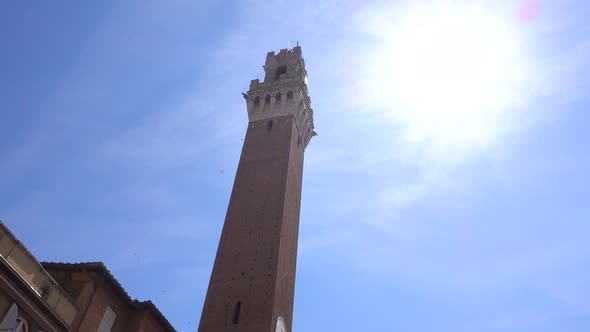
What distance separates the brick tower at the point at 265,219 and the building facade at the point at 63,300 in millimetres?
4667

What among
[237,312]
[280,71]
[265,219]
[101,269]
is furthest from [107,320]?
[280,71]

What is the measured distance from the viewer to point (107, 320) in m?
15.9

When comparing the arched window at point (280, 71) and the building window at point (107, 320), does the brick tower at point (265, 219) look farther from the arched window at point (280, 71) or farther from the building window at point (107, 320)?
the building window at point (107, 320)

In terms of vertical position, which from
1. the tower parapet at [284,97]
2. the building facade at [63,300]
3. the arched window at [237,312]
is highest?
the tower parapet at [284,97]

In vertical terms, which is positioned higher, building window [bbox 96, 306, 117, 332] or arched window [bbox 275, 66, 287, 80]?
arched window [bbox 275, 66, 287, 80]

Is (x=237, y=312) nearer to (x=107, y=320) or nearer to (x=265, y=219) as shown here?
(x=265, y=219)

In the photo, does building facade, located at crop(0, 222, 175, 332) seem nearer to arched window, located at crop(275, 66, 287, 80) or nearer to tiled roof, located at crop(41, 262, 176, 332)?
tiled roof, located at crop(41, 262, 176, 332)

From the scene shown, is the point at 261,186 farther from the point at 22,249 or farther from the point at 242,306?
the point at 22,249

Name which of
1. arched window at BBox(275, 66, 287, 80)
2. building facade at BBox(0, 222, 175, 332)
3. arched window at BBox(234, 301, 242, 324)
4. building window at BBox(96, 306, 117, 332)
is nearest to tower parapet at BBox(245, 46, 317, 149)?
arched window at BBox(275, 66, 287, 80)

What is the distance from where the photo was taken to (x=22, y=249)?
1293 centimetres

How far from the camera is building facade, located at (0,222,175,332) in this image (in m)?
12.2

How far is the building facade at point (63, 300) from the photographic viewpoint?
39.9ft

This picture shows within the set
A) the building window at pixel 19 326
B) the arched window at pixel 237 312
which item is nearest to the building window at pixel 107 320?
the building window at pixel 19 326

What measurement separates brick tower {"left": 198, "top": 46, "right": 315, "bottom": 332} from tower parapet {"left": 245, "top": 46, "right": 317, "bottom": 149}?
6 cm
